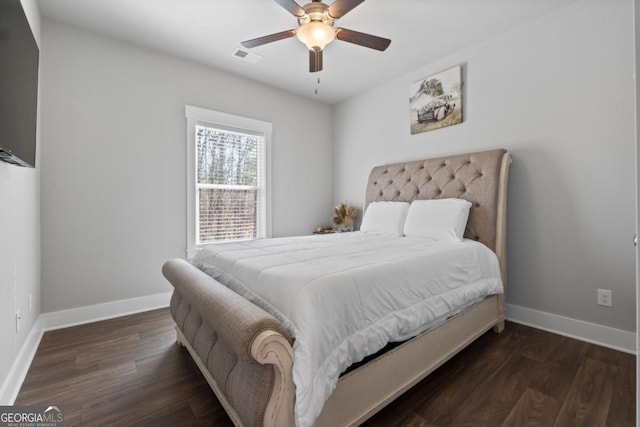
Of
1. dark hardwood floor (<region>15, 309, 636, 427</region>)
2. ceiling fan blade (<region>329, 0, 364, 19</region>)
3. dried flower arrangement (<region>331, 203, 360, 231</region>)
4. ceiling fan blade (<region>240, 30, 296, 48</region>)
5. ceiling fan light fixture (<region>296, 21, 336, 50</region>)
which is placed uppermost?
ceiling fan blade (<region>329, 0, 364, 19</region>)

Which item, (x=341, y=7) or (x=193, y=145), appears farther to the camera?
(x=193, y=145)

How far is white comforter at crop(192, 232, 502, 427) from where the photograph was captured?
1.09 m

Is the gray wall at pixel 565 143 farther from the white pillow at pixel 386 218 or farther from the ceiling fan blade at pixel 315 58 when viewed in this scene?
the ceiling fan blade at pixel 315 58

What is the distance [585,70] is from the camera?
2213 millimetres

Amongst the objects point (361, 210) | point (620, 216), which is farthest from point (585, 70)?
point (361, 210)

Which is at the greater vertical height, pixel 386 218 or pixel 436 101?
pixel 436 101

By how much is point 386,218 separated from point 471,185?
0.87 m

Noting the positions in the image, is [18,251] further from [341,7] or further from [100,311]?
[341,7]

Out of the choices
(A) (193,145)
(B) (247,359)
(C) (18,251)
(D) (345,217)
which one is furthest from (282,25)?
(B) (247,359)

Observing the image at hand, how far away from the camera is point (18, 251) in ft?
5.77

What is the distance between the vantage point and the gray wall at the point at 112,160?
249 centimetres

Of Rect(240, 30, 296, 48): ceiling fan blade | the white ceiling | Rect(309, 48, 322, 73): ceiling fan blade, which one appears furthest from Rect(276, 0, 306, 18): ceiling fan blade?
the white ceiling

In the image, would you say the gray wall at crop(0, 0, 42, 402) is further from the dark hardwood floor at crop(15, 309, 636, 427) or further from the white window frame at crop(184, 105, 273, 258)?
the white window frame at crop(184, 105, 273, 258)
